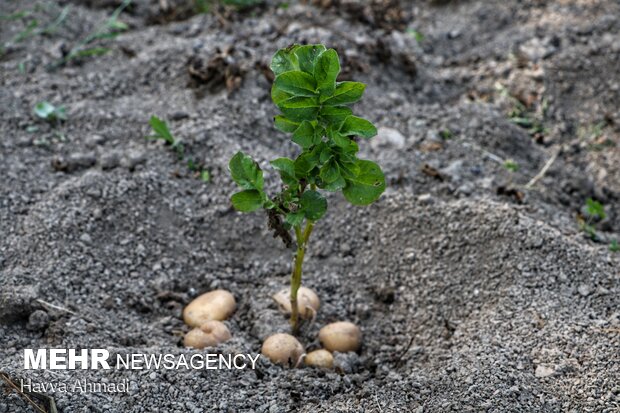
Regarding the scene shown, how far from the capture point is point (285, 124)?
88.6 inches

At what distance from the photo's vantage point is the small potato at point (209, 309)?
2.65 m

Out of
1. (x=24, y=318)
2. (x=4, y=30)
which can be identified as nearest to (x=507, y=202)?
(x=24, y=318)

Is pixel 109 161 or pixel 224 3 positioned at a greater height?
pixel 224 3

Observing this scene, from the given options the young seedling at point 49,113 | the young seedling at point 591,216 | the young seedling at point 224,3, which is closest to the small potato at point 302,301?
the young seedling at point 591,216

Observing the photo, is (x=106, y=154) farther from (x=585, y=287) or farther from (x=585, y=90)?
(x=585, y=90)

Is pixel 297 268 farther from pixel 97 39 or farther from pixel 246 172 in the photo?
pixel 97 39

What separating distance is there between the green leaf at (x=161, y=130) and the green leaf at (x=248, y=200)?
41.9 inches

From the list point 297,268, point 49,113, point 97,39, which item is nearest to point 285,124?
point 297,268

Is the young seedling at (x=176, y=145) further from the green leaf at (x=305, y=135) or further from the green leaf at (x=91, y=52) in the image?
the green leaf at (x=305, y=135)

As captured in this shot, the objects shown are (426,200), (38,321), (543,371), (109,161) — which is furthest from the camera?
(109,161)

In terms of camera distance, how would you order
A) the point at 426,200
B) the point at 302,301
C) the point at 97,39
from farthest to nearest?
1. the point at 97,39
2. the point at 426,200
3. the point at 302,301

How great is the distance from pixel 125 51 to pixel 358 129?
2.11 meters

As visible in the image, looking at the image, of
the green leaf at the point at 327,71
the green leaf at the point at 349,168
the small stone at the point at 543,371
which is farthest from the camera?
the small stone at the point at 543,371

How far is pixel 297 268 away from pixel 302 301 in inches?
9.8
